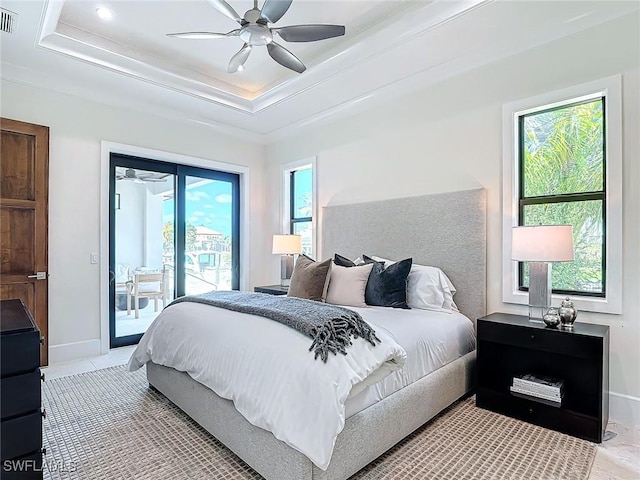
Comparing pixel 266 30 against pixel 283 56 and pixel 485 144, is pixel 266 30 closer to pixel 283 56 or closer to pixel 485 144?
pixel 283 56

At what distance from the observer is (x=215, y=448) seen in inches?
84.0

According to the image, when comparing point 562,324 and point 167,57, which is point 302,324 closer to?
point 562,324

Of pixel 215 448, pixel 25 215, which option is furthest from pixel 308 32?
pixel 25 215

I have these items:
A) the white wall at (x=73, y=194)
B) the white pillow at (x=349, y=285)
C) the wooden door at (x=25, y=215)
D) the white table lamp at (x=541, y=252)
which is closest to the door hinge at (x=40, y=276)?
the wooden door at (x=25, y=215)

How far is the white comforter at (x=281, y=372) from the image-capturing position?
1566mm

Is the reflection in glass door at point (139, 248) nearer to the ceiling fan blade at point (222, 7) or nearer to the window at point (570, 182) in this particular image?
the ceiling fan blade at point (222, 7)

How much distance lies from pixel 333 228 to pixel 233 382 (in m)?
2.78

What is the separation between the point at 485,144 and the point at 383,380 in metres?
2.34

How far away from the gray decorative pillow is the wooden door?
2.48 metres

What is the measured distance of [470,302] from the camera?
322 centimetres

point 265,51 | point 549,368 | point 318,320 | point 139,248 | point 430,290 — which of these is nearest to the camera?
point 318,320

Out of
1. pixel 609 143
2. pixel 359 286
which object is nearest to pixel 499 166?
pixel 609 143

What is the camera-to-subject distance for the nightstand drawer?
2223 mm

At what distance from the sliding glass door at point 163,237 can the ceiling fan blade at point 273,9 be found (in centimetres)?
273
